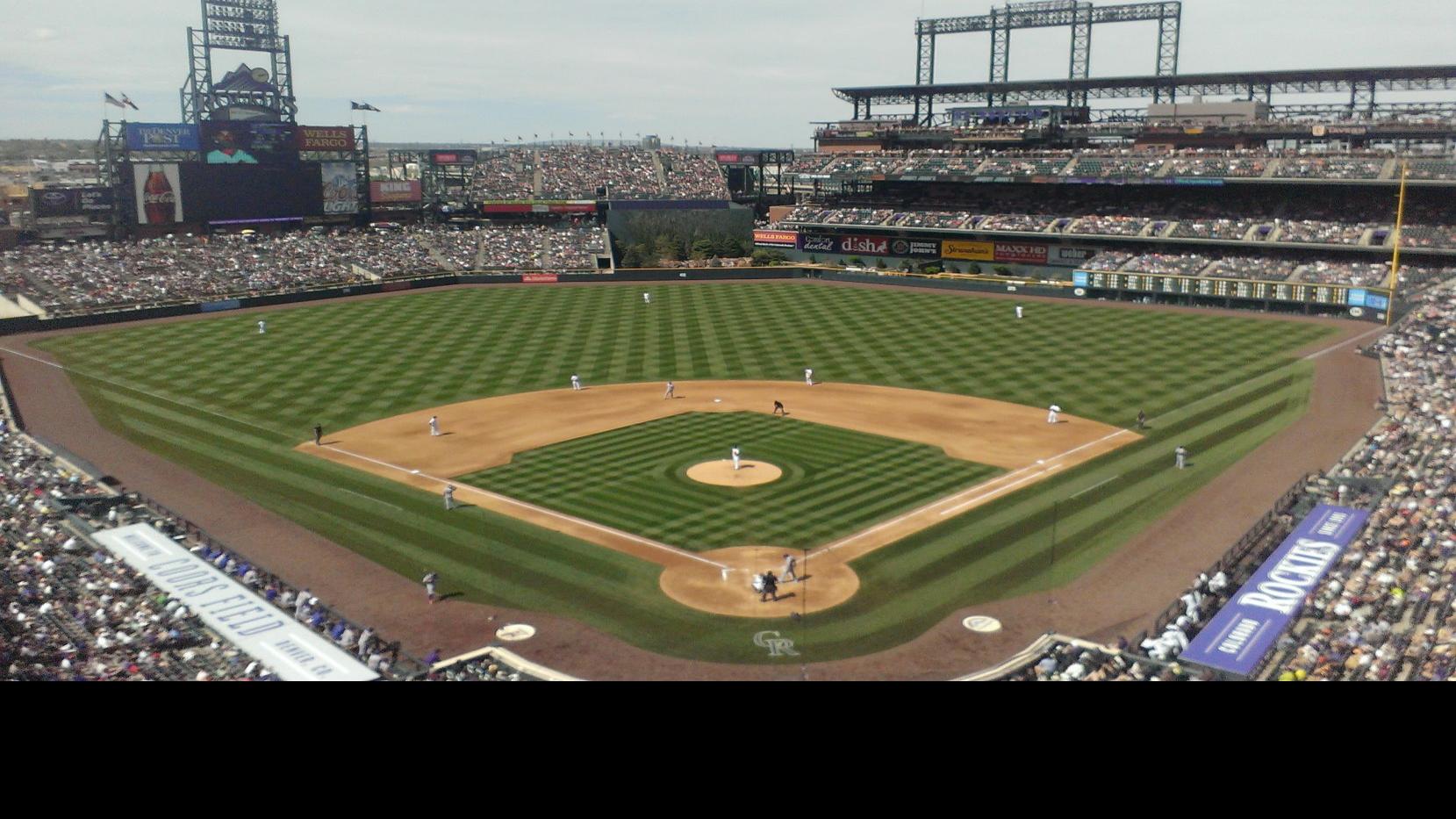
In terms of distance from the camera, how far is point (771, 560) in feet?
82.2

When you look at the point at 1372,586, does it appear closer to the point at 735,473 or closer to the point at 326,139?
the point at 735,473

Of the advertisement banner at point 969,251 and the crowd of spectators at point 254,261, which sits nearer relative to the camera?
the crowd of spectators at point 254,261

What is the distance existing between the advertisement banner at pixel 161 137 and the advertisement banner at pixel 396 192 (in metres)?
19.3

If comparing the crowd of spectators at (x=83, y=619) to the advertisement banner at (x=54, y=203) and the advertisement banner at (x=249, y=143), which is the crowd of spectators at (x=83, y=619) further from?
the advertisement banner at (x=54, y=203)

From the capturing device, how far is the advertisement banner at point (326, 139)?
8494 cm

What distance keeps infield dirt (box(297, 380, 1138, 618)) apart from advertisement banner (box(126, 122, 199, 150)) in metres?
50.0

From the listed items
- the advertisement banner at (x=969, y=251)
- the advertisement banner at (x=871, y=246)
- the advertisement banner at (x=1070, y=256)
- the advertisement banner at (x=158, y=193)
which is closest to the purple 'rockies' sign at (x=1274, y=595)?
the advertisement banner at (x=1070, y=256)

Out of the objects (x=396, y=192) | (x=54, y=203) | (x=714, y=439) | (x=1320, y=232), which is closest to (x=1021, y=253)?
(x=1320, y=232)

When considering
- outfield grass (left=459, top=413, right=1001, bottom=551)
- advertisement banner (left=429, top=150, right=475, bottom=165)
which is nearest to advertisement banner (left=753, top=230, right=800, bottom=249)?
advertisement banner (left=429, top=150, right=475, bottom=165)

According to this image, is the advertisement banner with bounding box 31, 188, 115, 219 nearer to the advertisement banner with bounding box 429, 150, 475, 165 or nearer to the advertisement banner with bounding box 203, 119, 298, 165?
the advertisement banner with bounding box 203, 119, 298, 165

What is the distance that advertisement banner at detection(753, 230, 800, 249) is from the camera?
3824 inches

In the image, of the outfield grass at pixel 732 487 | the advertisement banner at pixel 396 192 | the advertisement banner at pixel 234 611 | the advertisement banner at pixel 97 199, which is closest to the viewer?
the advertisement banner at pixel 234 611

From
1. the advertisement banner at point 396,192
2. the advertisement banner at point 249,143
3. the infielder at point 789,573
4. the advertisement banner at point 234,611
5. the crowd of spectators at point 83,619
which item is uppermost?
the advertisement banner at point 249,143
